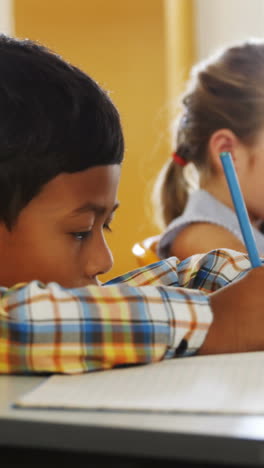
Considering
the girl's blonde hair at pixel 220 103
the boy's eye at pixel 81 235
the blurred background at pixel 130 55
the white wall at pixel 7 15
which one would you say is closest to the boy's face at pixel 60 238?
the boy's eye at pixel 81 235

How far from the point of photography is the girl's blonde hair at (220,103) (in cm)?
172

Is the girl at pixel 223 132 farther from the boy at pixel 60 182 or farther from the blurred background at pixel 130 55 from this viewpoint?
the blurred background at pixel 130 55

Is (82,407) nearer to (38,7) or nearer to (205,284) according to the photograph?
(205,284)

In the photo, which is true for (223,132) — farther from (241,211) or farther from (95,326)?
(95,326)

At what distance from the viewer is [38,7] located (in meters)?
3.54

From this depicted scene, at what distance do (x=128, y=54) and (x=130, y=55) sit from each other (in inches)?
0.5

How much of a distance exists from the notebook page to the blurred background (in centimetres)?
274

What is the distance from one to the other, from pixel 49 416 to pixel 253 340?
27cm

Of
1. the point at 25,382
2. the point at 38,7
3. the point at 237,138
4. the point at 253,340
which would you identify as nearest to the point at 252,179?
the point at 237,138

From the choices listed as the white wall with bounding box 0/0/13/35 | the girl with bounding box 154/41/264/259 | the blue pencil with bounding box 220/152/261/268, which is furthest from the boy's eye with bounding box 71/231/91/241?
the white wall with bounding box 0/0/13/35

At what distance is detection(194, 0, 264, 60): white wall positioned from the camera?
3.20 m

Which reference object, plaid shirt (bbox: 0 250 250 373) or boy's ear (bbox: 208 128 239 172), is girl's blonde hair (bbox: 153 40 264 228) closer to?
boy's ear (bbox: 208 128 239 172)

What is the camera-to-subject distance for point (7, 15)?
139 inches

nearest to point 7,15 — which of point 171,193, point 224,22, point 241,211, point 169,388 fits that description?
point 224,22
